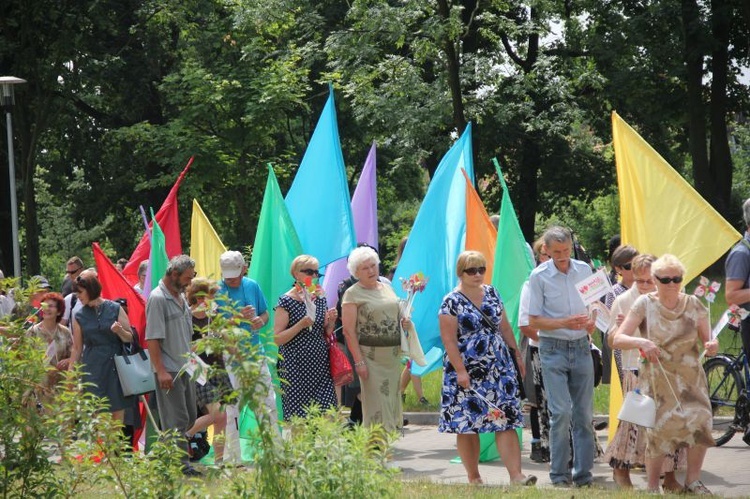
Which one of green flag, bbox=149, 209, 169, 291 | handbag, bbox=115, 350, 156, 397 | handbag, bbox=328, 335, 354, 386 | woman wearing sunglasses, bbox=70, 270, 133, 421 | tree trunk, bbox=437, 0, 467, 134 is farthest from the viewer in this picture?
tree trunk, bbox=437, 0, 467, 134

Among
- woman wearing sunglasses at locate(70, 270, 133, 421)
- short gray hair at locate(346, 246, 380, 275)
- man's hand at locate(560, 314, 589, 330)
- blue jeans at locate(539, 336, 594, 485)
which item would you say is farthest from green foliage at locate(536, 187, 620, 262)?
man's hand at locate(560, 314, 589, 330)

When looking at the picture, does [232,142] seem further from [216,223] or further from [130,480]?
[130,480]

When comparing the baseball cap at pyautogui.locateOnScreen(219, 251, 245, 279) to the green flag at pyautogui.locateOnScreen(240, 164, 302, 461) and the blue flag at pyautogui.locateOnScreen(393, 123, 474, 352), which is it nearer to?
the green flag at pyautogui.locateOnScreen(240, 164, 302, 461)

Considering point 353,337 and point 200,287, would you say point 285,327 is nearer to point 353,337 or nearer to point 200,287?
point 353,337

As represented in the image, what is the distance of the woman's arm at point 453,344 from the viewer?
8.90 metres

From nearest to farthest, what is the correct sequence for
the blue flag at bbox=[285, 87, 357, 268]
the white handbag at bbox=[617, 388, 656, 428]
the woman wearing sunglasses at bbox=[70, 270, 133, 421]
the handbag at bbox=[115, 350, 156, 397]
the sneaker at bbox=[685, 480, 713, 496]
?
the white handbag at bbox=[617, 388, 656, 428] < the sneaker at bbox=[685, 480, 713, 496] < the handbag at bbox=[115, 350, 156, 397] < the woman wearing sunglasses at bbox=[70, 270, 133, 421] < the blue flag at bbox=[285, 87, 357, 268]

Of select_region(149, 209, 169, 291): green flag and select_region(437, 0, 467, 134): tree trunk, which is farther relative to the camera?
select_region(437, 0, 467, 134): tree trunk

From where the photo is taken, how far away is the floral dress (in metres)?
8.88

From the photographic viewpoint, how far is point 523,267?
11227mm

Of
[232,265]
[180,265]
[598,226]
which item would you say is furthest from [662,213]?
[598,226]

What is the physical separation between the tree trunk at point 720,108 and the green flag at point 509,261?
16.9 metres

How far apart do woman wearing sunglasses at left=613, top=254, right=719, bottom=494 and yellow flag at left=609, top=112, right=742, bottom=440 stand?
5.36ft

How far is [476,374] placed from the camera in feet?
29.3

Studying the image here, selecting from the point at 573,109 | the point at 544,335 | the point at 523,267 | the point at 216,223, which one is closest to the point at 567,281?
the point at 544,335
